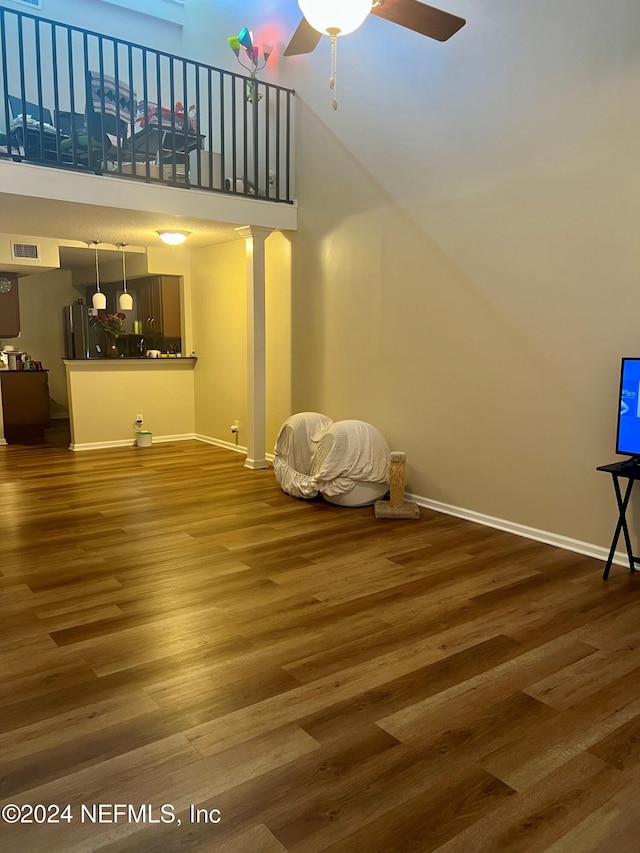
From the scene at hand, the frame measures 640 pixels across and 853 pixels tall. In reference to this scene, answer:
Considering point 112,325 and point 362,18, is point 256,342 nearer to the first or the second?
point 112,325

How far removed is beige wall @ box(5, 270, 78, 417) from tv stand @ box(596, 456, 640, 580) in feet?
29.6

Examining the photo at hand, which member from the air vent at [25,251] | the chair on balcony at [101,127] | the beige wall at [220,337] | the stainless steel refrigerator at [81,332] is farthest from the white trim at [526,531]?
the stainless steel refrigerator at [81,332]

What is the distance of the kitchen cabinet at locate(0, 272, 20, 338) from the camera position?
8.66 m

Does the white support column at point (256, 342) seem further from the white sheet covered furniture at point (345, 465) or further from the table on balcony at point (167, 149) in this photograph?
the white sheet covered furniture at point (345, 465)

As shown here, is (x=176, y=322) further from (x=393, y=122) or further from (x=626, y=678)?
(x=626, y=678)

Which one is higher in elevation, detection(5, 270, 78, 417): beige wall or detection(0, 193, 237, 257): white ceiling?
detection(0, 193, 237, 257): white ceiling

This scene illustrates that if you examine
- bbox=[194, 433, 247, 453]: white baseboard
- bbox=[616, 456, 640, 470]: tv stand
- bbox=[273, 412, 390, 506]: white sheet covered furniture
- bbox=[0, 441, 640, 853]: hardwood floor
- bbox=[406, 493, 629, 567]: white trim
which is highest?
bbox=[616, 456, 640, 470]: tv stand

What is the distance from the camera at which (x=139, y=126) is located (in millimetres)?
5867

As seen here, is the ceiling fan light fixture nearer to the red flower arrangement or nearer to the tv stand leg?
the tv stand leg

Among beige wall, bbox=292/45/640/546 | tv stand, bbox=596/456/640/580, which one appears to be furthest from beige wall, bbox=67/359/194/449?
tv stand, bbox=596/456/640/580

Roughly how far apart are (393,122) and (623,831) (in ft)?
15.5

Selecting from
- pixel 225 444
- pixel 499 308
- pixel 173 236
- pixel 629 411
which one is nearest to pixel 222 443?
pixel 225 444

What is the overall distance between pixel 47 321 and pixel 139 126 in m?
5.22

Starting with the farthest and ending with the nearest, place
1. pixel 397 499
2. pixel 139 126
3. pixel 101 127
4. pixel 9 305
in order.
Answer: pixel 9 305 < pixel 139 126 < pixel 101 127 < pixel 397 499
